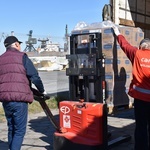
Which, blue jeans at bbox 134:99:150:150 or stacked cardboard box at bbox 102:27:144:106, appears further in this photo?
stacked cardboard box at bbox 102:27:144:106

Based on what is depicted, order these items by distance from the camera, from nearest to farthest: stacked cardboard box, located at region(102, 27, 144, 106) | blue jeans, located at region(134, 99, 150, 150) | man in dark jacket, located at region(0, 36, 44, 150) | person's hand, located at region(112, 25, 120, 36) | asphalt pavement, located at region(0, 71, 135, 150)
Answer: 1. man in dark jacket, located at region(0, 36, 44, 150)
2. blue jeans, located at region(134, 99, 150, 150)
3. person's hand, located at region(112, 25, 120, 36)
4. stacked cardboard box, located at region(102, 27, 144, 106)
5. asphalt pavement, located at region(0, 71, 135, 150)

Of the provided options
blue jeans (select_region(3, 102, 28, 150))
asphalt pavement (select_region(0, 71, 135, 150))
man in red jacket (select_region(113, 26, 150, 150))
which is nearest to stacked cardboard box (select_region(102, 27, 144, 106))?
asphalt pavement (select_region(0, 71, 135, 150))

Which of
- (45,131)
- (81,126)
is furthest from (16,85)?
(45,131)

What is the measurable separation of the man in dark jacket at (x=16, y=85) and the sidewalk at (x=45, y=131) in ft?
3.89

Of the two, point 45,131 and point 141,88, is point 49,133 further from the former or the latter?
point 141,88

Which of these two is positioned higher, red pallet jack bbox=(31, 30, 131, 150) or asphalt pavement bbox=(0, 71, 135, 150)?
red pallet jack bbox=(31, 30, 131, 150)

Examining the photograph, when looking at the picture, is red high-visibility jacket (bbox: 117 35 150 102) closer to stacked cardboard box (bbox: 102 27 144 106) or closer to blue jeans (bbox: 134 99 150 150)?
blue jeans (bbox: 134 99 150 150)

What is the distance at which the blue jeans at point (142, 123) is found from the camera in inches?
205

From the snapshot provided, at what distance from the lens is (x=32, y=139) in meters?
6.91

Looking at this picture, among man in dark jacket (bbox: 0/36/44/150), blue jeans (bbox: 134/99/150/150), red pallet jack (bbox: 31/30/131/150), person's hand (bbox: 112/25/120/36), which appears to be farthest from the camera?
person's hand (bbox: 112/25/120/36)

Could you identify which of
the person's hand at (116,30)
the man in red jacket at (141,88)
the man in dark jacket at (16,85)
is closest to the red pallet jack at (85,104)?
the person's hand at (116,30)

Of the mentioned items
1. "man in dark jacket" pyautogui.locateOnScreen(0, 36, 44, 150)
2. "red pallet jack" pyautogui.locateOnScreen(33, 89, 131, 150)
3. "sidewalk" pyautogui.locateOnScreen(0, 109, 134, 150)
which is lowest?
"sidewalk" pyautogui.locateOnScreen(0, 109, 134, 150)

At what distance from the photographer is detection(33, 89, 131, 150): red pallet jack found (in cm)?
530

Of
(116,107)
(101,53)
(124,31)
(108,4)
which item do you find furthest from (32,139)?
(108,4)
